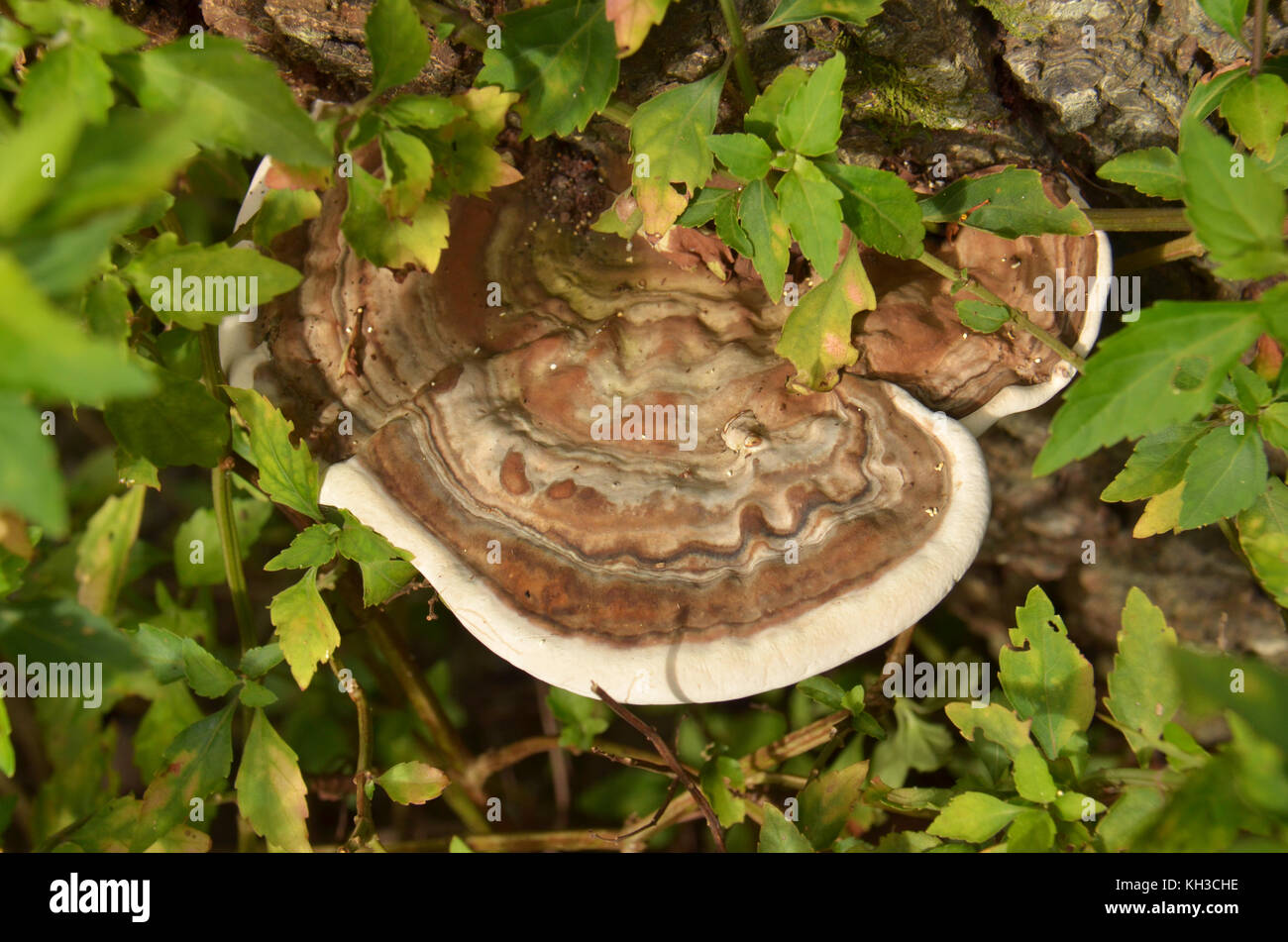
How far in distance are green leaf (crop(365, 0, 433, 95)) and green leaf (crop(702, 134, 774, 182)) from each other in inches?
28.4

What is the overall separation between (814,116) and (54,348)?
1.59m

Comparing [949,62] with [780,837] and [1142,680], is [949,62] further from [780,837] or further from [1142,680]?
[780,837]

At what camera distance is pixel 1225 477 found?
204cm

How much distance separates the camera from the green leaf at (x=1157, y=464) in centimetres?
219

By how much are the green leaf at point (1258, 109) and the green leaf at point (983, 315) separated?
71 cm

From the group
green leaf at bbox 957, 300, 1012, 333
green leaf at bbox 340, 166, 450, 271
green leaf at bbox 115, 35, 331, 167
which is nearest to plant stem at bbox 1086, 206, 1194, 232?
green leaf at bbox 957, 300, 1012, 333

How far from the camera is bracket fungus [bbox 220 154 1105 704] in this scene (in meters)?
2.11

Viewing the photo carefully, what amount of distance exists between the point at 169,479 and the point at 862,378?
3.51 metres

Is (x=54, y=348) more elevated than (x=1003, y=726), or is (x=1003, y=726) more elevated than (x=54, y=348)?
(x=54, y=348)

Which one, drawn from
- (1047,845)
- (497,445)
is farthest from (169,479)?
(1047,845)

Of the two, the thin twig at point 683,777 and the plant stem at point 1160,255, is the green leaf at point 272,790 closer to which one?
the thin twig at point 683,777

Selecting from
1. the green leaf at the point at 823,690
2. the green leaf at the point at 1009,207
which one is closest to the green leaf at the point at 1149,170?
the green leaf at the point at 1009,207

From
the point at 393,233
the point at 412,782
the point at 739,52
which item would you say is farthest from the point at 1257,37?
the point at 412,782
